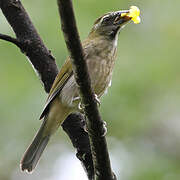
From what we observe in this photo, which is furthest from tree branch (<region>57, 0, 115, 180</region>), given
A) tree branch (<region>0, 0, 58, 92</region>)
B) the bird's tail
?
the bird's tail

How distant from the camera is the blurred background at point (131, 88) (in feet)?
15.7

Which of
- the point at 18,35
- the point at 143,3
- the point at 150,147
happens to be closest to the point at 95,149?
the point at 18,35

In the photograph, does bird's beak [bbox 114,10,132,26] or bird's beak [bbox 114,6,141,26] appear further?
bird's beak [bbox 114,10,132,26]

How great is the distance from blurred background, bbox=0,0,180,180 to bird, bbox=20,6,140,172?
25cm

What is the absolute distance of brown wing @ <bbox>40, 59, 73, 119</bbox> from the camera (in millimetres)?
4305

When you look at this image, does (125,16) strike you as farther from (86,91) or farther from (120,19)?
(86,91)

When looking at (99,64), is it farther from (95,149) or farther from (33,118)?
(95,149)

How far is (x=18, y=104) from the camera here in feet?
15.8

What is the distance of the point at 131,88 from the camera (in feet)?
15.8

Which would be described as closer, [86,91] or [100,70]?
[86,91]

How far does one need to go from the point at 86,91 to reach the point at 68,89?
157 centimetres

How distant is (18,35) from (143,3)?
6.71ft

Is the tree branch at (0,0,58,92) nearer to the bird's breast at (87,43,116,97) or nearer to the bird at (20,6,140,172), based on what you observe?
the bird at (20,6,140,172)

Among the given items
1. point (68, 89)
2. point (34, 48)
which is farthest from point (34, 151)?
point (34, 48)
